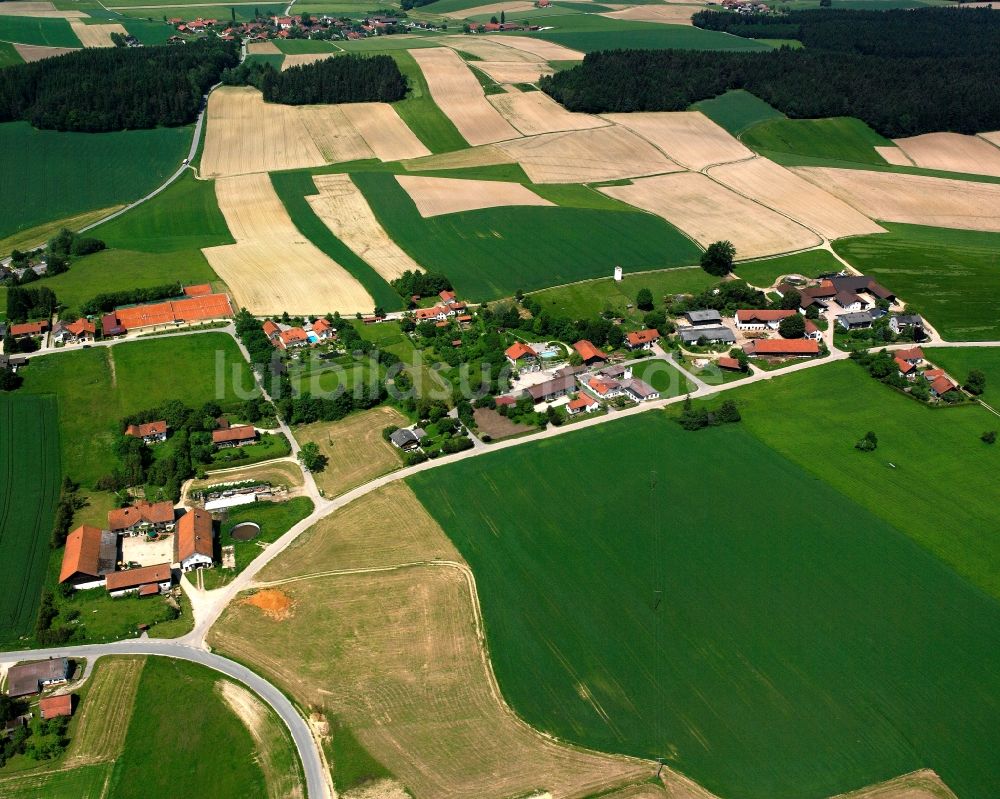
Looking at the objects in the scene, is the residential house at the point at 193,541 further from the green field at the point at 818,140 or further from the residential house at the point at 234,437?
the green field at the point at 818,140

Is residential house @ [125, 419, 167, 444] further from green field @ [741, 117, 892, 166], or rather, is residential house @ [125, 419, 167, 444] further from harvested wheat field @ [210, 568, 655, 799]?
→ green field @ [741, 117, 892, 166]

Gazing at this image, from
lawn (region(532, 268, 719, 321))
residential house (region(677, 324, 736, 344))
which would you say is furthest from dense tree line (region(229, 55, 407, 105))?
residential house (region(677, 324, 736, 344))

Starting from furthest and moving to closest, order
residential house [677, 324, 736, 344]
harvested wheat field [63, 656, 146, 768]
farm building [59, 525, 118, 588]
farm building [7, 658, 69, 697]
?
residential house [677, 324, 736, 344], farm building [59, 525, 118, 588], farm building [7, 658, 69, 697], harvested wheat field [63, 656, 146, 768]

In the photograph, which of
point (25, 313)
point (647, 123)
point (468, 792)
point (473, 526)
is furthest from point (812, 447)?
point (647, 123)

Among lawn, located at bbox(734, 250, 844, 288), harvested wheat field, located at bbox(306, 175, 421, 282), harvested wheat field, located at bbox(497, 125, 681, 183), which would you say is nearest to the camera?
lawn, located at bbox(734, 250, 844, 288)

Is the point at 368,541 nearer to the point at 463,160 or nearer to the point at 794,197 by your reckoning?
the point at 794,197

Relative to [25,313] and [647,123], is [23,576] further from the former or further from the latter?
[647,123]
